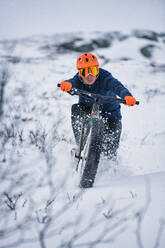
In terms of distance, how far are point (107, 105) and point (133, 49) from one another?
45057 millimetres

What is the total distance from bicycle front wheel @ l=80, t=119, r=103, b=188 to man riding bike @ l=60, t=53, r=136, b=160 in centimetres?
51

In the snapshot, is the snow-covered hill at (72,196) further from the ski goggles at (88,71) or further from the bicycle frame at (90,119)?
the ski goggles at (88,71)

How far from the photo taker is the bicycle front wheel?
83.8 inches

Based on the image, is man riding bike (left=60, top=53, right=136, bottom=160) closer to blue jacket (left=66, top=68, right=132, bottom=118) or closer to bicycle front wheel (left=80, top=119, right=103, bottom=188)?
blue jacket (left=66, top=68, right=132, bottom=118)

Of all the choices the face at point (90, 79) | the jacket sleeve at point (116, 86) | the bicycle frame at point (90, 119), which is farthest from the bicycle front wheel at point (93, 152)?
the face at point (90, 79)

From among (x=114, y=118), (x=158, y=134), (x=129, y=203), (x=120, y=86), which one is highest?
(x=120, y=86)

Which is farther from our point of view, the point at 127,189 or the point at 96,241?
the point at 127,189

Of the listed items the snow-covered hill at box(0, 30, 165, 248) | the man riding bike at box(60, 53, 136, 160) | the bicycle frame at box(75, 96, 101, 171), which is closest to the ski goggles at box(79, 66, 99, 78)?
the man riding bike at box(60, 53, 136, 160)

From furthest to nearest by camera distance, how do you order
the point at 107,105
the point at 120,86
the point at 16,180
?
the point at 107,105 < the point at 120,86 < the point at 16,180

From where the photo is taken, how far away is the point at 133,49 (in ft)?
136

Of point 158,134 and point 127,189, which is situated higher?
point 158,134

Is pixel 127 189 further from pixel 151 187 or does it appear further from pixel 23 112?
pixel 23 112

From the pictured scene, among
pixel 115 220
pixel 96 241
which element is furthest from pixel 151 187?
pixel 96 241

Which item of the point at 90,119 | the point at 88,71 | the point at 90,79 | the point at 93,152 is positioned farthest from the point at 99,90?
the point at 93,152
